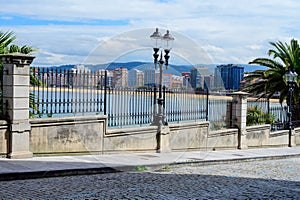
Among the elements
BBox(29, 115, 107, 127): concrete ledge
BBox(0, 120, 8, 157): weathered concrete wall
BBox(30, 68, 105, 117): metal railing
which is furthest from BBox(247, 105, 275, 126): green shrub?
BBox(0, 120, 8, 157): weathered concrete wall

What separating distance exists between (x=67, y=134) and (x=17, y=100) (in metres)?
1.75

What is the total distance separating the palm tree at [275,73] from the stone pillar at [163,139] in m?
11.4

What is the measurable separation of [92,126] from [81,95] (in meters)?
0.96

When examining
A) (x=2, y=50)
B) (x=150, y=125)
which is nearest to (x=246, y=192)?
(x=150, y=125)

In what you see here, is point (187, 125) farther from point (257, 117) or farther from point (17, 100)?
point (17, 100)

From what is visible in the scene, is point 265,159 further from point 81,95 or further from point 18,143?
point 18,143

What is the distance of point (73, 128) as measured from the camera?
13289 millimetres

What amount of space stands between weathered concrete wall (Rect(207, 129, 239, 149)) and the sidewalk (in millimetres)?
1125

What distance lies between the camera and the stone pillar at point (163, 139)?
631 inches

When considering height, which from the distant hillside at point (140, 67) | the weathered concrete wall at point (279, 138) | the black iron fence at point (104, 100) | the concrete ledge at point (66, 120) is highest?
the distant hillside at point (140, 67)

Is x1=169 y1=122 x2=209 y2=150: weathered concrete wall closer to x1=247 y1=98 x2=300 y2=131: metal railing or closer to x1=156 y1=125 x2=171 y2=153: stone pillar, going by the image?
x1=156 y1=125 x2=171 y2=153: stone pillar

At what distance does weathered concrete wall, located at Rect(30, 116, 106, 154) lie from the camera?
1253 cm

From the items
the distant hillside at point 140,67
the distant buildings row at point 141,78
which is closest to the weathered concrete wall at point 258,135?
the distant buildings row at point 141,78

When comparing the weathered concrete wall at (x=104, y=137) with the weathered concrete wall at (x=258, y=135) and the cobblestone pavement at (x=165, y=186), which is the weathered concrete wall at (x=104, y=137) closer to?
the weathered concrete wall at (x=258, y=135)
